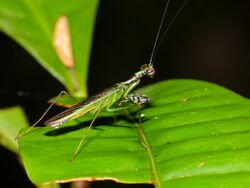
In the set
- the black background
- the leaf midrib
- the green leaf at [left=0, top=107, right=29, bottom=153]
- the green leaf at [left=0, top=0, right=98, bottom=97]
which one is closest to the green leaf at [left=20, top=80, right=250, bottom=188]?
the leaf midrib

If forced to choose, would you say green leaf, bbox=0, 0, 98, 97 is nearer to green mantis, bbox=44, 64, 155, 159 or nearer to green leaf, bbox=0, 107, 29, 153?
green mantis, bbox=44, 64, 155, 159

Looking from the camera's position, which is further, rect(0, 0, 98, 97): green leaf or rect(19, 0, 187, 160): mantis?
rect(0, 0, 98, 97): green leaf

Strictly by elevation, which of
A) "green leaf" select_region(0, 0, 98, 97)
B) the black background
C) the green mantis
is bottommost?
the black background

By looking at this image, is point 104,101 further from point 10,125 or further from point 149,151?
point 149,151

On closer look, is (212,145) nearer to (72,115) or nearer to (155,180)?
(155,180)

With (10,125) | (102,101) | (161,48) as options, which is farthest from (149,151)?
(161,48)
